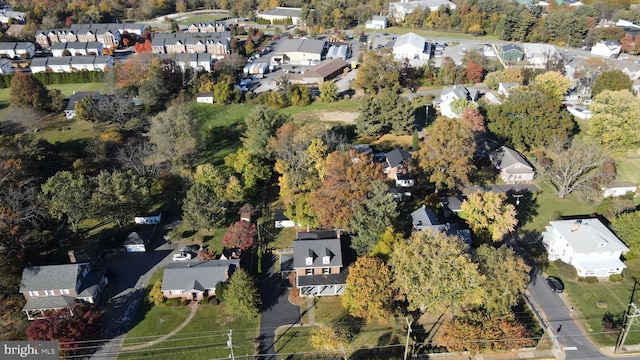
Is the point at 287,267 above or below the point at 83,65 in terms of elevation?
below

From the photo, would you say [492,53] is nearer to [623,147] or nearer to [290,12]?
[623,147]

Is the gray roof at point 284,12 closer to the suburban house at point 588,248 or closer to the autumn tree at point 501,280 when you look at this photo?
the suburban house at point 588,248

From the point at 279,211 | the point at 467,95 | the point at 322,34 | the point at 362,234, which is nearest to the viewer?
the point at 362,234

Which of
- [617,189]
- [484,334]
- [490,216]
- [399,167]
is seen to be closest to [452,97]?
[399,167]

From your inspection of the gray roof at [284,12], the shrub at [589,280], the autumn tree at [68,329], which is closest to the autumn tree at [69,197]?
the autumn tree at [68,329]

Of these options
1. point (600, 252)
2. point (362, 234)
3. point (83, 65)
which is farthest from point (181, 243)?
point (83, 65)

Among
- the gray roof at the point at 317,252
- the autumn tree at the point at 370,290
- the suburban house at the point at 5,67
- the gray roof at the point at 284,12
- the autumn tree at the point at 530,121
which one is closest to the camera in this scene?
the autumn tree at the point at 370,290
